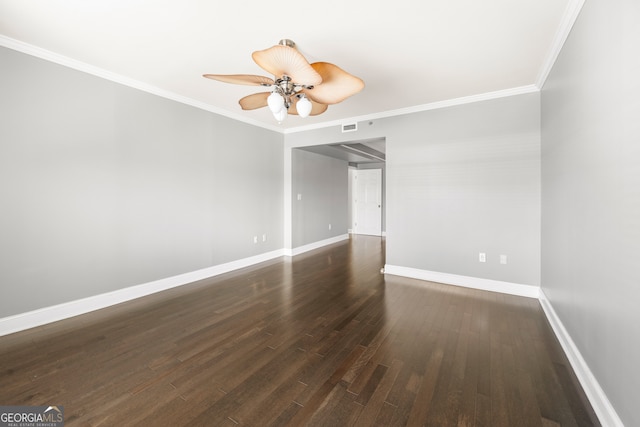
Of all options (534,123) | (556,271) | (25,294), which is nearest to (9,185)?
(25,294)

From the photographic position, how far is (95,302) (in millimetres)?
2830

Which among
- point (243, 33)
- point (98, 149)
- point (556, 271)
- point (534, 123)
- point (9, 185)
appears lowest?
point (556, 271)

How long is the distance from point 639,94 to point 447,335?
2.04 m

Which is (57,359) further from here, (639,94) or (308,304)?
(639,94)

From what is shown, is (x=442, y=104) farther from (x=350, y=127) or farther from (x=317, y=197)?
(x=317, y=197)

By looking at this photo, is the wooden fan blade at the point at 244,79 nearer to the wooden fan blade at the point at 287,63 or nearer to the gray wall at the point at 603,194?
the wooden fan blade at the point at 287,63

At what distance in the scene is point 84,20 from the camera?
79.8 inches

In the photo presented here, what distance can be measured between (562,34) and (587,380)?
254cm

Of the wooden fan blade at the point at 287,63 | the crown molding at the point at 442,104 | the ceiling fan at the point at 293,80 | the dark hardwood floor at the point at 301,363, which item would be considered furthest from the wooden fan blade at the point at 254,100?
the crown molding at the point at 442,104

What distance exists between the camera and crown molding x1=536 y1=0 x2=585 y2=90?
1.81 meters

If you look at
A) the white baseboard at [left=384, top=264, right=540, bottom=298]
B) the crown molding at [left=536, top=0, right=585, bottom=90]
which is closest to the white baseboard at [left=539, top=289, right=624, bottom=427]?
the white baseboard at [left=384, top=264, right=540, bottom=298]

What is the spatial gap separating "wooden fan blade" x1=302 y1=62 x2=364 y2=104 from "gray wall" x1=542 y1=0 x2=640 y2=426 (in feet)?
4.52

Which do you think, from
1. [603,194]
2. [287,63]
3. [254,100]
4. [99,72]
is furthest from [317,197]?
[603,194]

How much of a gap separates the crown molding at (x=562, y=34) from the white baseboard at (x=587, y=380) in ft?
7.80
